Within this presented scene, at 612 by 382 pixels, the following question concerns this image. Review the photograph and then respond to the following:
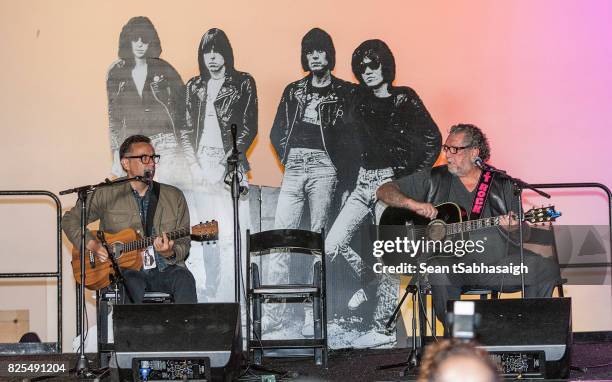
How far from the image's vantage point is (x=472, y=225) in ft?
21.0

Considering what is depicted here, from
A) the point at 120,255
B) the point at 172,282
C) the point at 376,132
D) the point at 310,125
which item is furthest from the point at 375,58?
the point at 120,255

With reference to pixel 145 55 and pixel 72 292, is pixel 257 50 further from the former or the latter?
pixel 72 292

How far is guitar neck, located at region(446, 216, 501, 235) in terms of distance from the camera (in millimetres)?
6336

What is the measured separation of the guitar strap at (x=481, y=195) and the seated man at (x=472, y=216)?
2 cm

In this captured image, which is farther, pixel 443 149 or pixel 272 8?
pixel 272 8

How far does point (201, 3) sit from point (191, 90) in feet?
2.40

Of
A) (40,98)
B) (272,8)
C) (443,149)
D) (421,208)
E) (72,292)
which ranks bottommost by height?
(72,292)

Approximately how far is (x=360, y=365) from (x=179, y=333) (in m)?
1.58

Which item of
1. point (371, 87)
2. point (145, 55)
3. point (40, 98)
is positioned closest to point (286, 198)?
point (371, 87)

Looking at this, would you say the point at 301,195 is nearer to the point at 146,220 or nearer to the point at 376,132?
the point at 376,132

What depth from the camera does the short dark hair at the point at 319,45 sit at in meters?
7.30

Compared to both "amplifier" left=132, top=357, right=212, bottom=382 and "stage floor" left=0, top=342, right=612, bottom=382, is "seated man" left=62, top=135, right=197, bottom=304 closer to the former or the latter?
"stage floor" left=0, top=342, right=612, bottom=382

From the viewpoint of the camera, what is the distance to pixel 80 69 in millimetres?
7281

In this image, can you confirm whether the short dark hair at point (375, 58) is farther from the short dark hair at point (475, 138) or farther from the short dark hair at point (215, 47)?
the short dark hair at point (215, 47)
